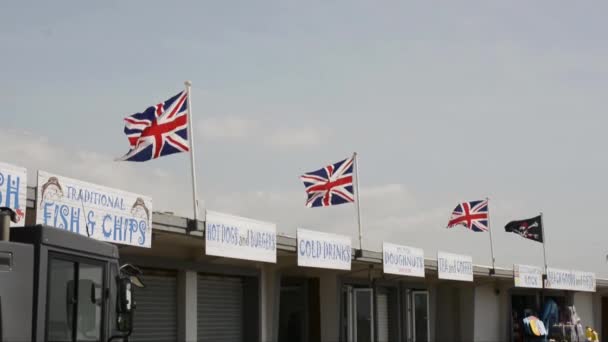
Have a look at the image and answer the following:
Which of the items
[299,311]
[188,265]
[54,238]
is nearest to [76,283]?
[54,238]

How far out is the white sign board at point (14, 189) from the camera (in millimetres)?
11560

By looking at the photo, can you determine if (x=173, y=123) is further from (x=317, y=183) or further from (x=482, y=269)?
(x=482, y=269)

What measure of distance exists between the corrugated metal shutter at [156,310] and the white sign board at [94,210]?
11.0 ft

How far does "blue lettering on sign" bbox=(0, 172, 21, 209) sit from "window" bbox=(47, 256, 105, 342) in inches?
160

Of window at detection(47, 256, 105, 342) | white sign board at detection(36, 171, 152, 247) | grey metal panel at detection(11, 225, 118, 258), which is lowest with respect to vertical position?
window at detection(47, 256, 105, 342)

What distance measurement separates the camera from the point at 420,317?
30.9 m

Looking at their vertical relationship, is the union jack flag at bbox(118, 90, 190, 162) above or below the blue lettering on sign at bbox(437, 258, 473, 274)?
above

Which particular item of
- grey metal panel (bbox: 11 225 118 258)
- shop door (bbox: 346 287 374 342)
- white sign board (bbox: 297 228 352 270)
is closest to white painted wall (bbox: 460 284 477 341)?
shop door (bbox: 346 287 374 342)

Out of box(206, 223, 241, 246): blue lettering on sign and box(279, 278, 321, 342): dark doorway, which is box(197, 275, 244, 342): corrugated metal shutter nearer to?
box(206, 223, 241, 246): blue lettering on sign

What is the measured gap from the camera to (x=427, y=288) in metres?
31.6

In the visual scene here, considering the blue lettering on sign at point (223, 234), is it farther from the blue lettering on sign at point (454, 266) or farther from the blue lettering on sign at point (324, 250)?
the blue lettering on sign at point (454, 266)

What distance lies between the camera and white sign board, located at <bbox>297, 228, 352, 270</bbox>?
1991 cm

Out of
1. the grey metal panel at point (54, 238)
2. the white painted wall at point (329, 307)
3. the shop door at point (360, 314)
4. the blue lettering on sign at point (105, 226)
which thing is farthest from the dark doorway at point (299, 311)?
the grey metal panel at point (54, 238)

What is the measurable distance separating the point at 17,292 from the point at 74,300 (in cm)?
64
